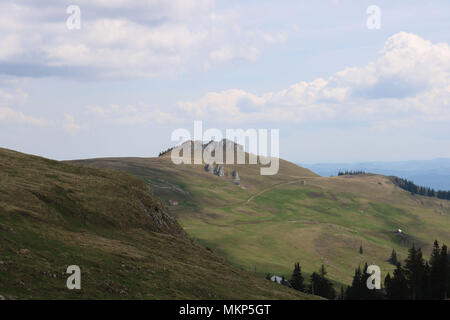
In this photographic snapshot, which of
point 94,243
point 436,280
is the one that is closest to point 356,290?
point 436,280

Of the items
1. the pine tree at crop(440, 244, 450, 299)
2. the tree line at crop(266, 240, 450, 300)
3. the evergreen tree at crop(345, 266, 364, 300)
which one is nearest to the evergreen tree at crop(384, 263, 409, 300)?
the tree line at crop(266, 240, 450, 300)

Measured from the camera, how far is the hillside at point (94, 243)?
4016cm

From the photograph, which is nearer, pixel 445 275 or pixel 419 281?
pixel 445 275

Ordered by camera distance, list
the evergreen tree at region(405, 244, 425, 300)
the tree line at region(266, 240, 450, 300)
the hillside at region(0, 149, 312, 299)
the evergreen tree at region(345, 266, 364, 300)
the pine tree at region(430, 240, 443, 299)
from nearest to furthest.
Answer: the hillside at region(0, 149, 312, 299) < the tree line at region(266, 240, 450, 300) < the pine tree at region(430, 240, 443, 299) < the evergreen tree at region(405, 244, 425, 300) < the evergreen tree at region(345, 266, 364, 300)

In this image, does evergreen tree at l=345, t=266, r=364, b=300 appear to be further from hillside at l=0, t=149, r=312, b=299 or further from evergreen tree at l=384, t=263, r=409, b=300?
hillside at l=0, t=149, r=312, b=299

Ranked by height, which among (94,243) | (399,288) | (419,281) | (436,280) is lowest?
(399,288)

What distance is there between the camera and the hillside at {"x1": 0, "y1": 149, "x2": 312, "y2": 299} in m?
40.2

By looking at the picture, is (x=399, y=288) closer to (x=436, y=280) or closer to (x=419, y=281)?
(x=419, y=281)

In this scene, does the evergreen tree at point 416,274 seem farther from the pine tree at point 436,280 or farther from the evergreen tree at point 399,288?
the pine tree at point 436,280

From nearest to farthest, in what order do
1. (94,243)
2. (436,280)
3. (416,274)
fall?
(94,243) → (436,280) → (416,274)

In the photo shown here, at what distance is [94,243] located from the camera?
5431 cm

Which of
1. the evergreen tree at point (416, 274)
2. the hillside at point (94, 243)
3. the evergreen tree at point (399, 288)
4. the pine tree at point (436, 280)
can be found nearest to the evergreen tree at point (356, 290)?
the evergreen tree at point (399, 288)
